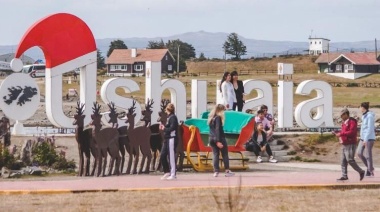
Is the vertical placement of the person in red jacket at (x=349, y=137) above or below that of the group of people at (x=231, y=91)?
below

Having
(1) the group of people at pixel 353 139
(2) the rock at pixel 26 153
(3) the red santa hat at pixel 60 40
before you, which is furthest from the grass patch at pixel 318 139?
(2) the rock at pixel 26 153

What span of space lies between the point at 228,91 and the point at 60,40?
5.77 m

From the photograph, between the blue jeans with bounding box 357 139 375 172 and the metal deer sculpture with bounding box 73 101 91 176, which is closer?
the blue jeans with bounding box 357 139 375 172

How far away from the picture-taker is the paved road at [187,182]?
19797mm

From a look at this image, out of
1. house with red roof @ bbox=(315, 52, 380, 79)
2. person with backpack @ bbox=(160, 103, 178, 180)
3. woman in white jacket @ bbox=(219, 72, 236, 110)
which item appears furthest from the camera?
house with red roof @ bbox=(315, 52, 380, 79)

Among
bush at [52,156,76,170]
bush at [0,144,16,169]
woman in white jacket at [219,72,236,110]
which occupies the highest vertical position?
woman in white jacket at [219,72,236,110]

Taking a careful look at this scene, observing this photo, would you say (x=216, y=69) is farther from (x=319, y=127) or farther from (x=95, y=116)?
(x=95, y=116)

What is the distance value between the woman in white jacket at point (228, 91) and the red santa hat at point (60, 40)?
5.30 metres

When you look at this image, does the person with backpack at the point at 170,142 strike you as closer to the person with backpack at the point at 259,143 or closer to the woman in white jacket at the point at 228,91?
the woman in white jacket at the point at 228,91

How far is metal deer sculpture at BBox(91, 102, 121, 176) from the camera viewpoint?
22562 mm

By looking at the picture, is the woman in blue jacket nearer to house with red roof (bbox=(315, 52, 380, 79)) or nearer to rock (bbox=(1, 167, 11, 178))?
rock (bbox=(1, 167, 11, 178))

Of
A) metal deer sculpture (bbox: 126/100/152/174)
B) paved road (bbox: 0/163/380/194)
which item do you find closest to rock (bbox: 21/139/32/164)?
paved road (bbox: 0/163/380/194)

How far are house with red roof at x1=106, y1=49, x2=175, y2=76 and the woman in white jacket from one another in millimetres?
80116

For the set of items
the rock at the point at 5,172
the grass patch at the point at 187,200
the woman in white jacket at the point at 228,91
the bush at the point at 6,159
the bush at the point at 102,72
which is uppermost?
the bush at the point at 102,72
